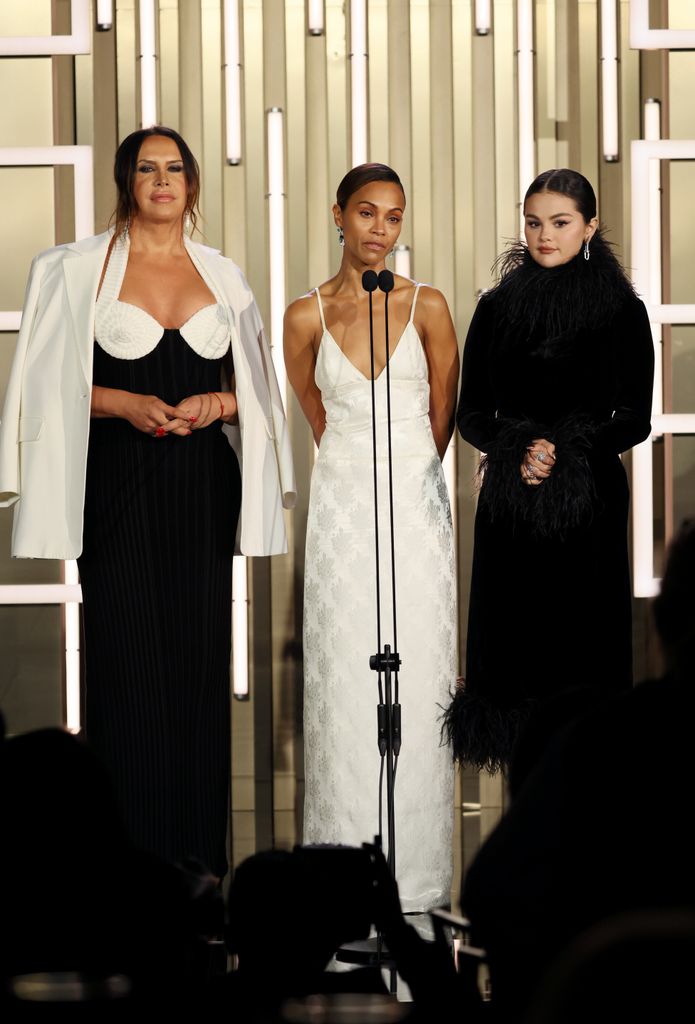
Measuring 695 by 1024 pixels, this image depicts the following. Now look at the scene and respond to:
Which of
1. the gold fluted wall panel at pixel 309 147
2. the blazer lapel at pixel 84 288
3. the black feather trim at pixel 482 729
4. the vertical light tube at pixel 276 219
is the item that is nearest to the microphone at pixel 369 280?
the blazer lapel at pixel 84 288

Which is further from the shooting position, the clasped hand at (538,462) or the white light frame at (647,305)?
the white light frame at (647,305)

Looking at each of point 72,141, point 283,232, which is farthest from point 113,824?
point 72,141

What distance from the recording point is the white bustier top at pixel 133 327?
3.77 m

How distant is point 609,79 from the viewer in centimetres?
491

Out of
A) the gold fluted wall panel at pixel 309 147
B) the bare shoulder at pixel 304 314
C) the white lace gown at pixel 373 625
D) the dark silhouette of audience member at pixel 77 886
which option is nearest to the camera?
the dark silhouette of audience member at pixel 77 886

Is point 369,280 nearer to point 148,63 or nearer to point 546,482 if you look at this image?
point 546,482

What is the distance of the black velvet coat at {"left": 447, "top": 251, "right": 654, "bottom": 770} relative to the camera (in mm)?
3795

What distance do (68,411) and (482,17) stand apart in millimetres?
2099

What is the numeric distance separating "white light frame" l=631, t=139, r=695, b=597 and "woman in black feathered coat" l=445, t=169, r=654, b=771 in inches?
35.7

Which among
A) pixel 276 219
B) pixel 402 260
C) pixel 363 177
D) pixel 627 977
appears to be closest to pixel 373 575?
pixel 363 177

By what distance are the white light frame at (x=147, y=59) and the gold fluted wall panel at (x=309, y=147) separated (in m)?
0.10

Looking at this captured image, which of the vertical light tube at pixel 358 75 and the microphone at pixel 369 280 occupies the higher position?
the vertical light tube at pixel 358 75

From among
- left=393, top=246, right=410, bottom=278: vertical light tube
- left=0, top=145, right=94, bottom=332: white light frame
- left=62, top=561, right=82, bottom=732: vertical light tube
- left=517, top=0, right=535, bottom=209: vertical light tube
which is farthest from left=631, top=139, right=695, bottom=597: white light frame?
left=62, top=561, right=82, bottom=732: vertical light tube

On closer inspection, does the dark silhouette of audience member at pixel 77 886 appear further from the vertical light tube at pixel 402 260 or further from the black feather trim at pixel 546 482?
the vertical light tube at pixel 402 260
